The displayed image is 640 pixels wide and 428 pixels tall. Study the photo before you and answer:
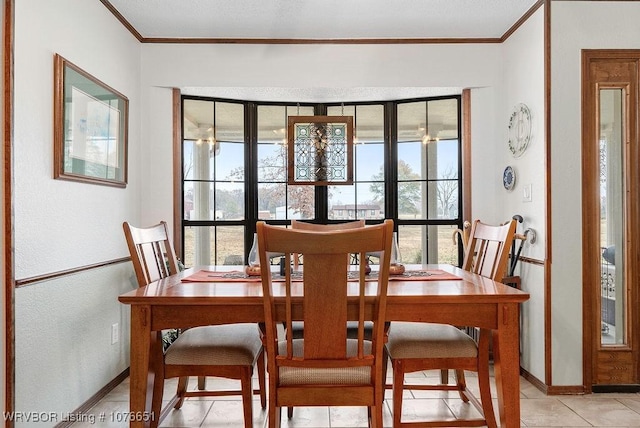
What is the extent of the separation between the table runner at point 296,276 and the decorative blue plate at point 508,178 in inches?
47.5

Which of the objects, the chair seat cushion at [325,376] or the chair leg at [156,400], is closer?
the chair seat cushion at [325,376]

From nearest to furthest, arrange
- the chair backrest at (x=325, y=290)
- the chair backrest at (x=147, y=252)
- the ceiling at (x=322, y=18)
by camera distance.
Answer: the chair backrest at (x=325, y=290)
the chair backrest at (x=147, y=252)
the ceiling at (x=322, y=18)

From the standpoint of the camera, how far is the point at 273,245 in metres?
1.63

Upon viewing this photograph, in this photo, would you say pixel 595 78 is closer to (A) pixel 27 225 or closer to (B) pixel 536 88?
(B) pixel 536 88

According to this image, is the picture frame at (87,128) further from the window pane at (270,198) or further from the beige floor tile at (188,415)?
the beige floor tile at (188,415)

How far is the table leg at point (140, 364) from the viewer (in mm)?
1886

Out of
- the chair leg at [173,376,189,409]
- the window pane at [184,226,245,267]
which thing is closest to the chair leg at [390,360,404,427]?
the chair leg at [173,376,189,409]

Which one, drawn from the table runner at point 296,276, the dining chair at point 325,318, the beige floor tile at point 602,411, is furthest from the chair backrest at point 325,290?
the beige floor tile at point 602,411

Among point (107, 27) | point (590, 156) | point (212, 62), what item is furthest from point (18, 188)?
point (590, 156)

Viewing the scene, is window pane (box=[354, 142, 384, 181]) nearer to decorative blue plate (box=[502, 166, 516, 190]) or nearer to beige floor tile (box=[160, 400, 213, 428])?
decorative blue plate (box=[502, 166, 516, 190])

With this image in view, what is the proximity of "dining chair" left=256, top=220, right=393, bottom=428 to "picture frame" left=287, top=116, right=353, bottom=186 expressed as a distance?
7.13 feet

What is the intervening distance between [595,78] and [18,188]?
3.25m

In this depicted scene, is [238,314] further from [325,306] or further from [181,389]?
[181,389]

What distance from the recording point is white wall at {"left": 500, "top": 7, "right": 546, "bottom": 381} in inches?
117
